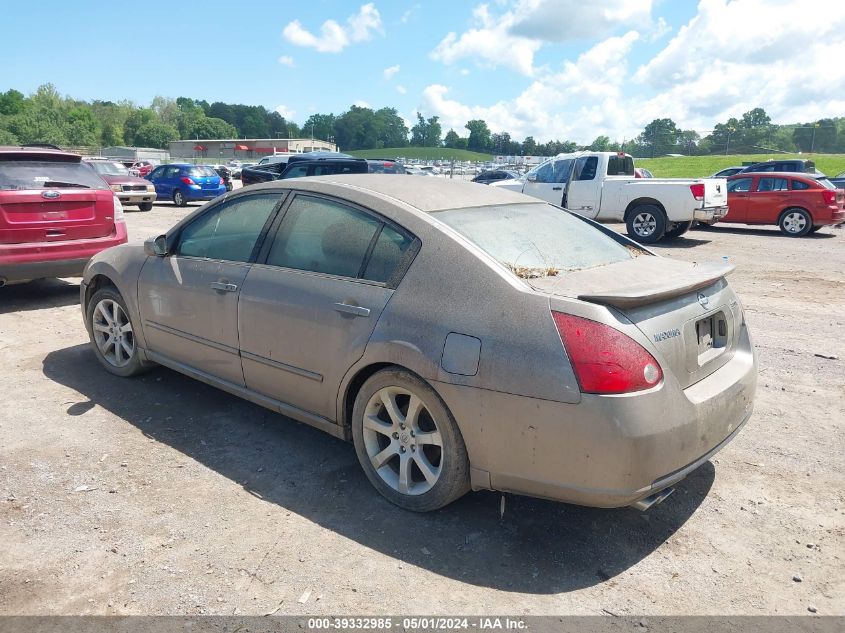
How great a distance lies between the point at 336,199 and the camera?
12.0 ft

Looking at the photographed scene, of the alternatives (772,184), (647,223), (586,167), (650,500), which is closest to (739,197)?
(772,184)

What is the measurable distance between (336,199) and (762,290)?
7.23 meters

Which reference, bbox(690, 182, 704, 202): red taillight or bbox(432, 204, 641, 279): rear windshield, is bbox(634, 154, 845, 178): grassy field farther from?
bbox(432, 204, 641, 279): rear windshield

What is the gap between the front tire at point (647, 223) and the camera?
44.9 ft

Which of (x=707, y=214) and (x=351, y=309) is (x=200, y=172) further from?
(x=351, y=309)

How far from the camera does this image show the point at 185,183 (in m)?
21.9

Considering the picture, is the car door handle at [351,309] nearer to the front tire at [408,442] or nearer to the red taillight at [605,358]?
the front tire at [408,442]

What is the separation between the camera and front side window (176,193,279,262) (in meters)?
4.01

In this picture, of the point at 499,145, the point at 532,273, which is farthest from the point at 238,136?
the point at 532,273

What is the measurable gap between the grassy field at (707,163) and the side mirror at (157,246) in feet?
165

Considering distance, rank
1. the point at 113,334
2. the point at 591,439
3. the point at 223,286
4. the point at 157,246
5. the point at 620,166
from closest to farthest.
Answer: the point at 591,439 → the point at 223,286 → the point at 157,246 → the point at 113,334 → the point at 620,166

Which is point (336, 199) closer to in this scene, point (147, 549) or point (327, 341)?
point (327, 341)

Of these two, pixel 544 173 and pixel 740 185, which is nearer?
pixel 544 173

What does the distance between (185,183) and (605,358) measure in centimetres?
2173
